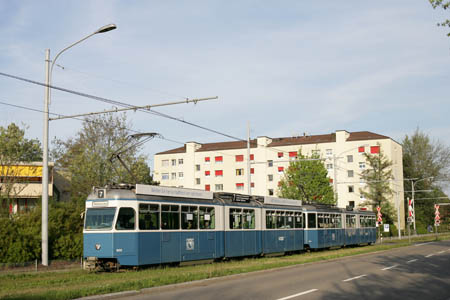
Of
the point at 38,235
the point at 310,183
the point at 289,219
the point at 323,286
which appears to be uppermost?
the point at 310,183

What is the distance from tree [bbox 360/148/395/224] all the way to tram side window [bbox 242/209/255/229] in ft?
167

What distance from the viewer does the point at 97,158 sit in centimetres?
3494

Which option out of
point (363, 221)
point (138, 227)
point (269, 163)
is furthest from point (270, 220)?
point (269, 163)

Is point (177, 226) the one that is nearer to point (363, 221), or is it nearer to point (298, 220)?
point (298, 220)

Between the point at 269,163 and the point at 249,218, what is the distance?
202 ft

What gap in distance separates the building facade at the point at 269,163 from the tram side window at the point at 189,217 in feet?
185

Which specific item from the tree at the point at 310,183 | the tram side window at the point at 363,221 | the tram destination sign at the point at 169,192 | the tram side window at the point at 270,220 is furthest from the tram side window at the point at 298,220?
the tree at the point at 310,183

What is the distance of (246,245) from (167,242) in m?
6.45

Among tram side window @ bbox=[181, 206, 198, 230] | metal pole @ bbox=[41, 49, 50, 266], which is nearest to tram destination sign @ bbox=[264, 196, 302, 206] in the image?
tram side window @ bbox=[181, 206, 198, 230]

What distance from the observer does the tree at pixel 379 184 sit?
7409 centimetres

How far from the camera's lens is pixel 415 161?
3607 inches

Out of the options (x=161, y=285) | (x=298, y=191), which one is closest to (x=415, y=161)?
(x=298, y=191)

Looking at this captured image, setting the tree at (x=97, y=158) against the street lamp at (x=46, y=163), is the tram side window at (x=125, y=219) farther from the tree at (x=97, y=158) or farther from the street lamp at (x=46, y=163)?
the tree at (x=97, y=158)

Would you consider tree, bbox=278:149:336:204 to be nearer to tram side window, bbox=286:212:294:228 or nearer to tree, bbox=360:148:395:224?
tree, bbox=360:148:395:224
